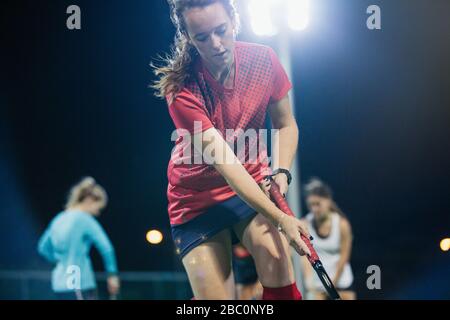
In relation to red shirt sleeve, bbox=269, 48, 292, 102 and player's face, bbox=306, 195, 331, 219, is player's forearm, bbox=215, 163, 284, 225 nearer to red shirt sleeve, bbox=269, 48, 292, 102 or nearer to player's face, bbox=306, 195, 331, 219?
red shirt sleeve, bbox=269, 48, 292, 102

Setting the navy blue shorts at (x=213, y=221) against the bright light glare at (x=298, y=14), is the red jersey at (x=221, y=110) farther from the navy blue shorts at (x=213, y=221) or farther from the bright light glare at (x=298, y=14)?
the bright light glare at (x=298, y=14)

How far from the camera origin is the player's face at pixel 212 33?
2.51m

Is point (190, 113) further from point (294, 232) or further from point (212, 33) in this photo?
point (294, 232)

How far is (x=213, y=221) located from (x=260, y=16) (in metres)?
1.41

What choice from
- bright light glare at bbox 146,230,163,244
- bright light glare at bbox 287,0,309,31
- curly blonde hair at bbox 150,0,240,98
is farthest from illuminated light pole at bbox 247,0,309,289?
curly blonde hair at bbox 150,0,240,98

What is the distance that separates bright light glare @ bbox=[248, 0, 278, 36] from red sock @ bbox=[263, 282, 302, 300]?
1505 millimetres

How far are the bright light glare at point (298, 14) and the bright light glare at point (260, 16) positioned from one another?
0.11 metres

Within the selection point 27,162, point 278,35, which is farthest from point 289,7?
point 27,162

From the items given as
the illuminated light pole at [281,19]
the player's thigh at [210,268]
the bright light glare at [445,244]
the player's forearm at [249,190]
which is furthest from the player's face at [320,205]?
the player's forearm at [249,190]

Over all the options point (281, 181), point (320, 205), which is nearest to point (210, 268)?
point (281, 181)

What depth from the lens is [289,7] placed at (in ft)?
12.3

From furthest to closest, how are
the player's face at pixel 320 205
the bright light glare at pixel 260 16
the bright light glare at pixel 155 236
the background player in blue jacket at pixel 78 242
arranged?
the player's face at pixel 320 205 < the bright light glare at pixel 155 236 < the background player in blue jacket at pixel 78 242 < the bright light glare at pixel 260 16

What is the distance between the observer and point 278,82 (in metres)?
2.69
